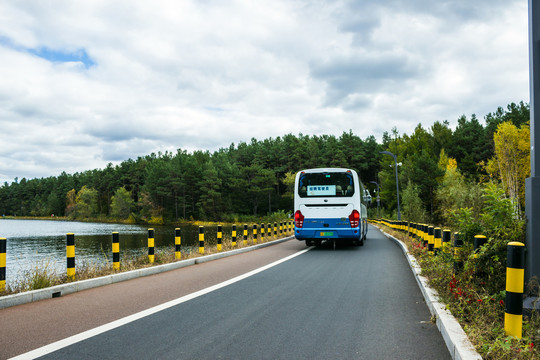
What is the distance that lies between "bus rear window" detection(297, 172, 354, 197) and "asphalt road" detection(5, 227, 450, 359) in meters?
7.66

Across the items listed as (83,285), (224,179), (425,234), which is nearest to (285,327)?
(83,285)

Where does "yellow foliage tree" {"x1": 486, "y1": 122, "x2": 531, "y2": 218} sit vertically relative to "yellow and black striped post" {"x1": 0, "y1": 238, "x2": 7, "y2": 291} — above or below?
above

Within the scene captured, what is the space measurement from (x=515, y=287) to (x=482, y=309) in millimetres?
1099

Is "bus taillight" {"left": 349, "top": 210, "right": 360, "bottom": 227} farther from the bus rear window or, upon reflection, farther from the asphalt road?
the asphalt road

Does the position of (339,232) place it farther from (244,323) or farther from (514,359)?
(514,359)

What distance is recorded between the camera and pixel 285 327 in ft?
17.4

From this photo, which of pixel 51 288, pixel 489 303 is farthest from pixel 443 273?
pixel 51 288

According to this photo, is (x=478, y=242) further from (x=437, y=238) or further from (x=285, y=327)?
(x=437, y=238)

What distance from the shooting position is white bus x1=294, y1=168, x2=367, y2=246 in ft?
51.9

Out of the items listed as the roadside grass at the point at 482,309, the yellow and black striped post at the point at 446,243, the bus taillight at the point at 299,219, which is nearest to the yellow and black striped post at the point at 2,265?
the roadside grass at the point at 482,309

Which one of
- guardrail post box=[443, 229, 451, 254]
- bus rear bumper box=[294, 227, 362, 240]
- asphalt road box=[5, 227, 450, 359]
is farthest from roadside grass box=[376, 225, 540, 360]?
bus rear bumper box=[294, 227, 362, 240]

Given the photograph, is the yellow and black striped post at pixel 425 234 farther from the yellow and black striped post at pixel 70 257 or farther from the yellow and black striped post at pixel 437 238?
the yellow and black striped post at pixel 70 257

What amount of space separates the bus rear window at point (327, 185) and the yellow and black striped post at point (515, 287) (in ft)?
39.3

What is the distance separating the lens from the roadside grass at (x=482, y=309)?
3.81m
